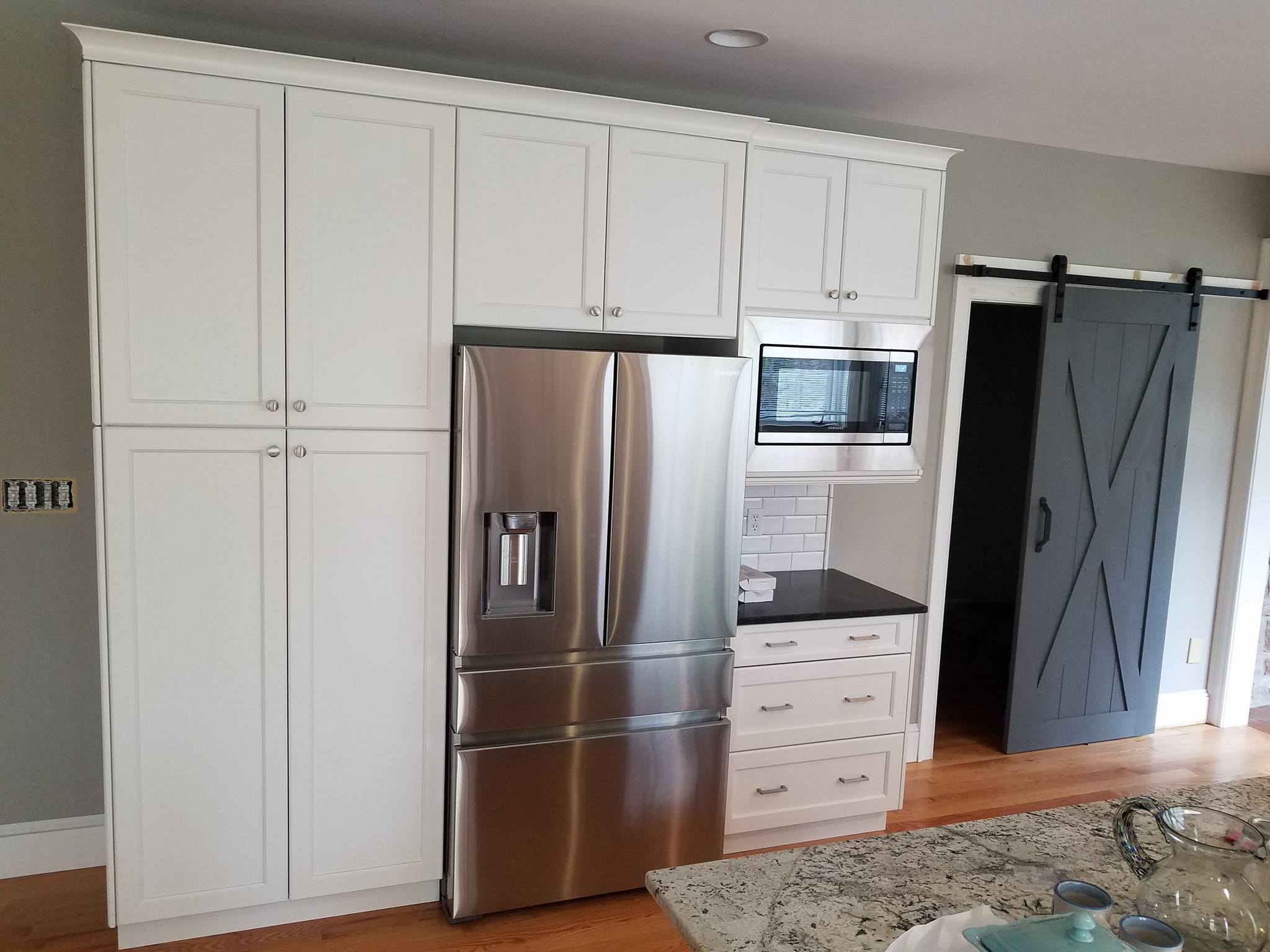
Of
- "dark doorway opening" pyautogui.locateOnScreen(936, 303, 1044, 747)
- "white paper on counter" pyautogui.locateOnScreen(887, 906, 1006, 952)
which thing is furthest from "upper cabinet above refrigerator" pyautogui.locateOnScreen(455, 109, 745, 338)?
"dark doorway opening" pyautogui.locateOnScreen(936, 303, 1044, 747)

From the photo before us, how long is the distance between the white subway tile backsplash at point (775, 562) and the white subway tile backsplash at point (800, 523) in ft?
0.34

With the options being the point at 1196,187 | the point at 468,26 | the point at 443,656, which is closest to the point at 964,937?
the point at 443,656

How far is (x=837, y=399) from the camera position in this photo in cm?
319

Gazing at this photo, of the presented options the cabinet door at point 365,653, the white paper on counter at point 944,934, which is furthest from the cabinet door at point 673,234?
the white paper on counter at point 944,934

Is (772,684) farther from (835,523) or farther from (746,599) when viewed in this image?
(835,523)

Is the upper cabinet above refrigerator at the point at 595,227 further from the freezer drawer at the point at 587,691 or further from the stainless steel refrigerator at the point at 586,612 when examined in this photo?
the freezer drawer at the point at 587,691

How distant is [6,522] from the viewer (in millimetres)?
2781

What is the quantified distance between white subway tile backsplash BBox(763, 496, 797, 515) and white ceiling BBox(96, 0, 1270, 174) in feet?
4.82

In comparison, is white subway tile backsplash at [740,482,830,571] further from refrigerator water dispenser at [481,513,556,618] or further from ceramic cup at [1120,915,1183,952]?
ceramic cup at [1120,915,1183,952]

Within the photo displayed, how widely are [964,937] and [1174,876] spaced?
11.2 inches

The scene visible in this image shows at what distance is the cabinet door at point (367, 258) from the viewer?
96.4 inches

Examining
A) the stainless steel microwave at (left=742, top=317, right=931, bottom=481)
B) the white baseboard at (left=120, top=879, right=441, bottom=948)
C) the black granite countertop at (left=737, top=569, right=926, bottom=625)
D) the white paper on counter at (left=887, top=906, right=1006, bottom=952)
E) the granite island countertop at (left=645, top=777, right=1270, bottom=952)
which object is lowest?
the white baseboard at (left=120, top=879, right=441, bottom=948)

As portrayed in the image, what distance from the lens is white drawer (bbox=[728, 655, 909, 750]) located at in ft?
10.1

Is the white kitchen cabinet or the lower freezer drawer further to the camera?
the white kitchen cabinet
